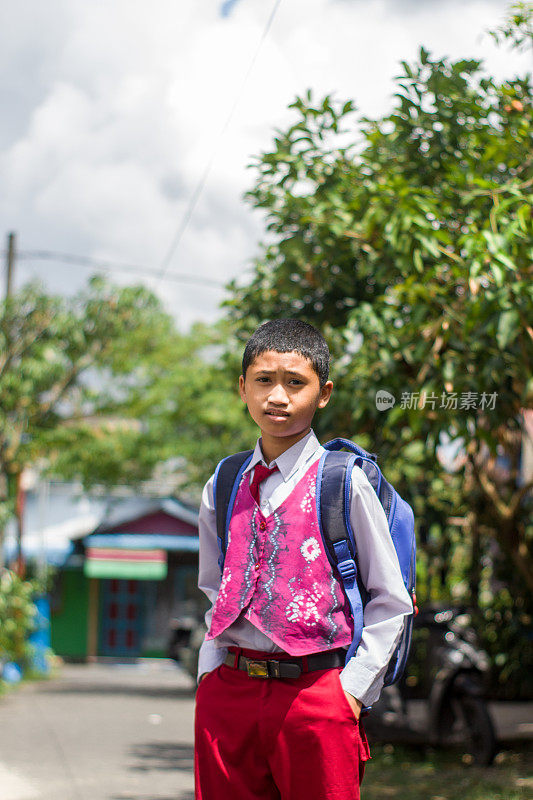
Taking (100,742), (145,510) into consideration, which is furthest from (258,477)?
(145,510)

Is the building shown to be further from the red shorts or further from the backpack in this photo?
the red shorts

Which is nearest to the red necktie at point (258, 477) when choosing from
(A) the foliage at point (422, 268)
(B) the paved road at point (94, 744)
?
(A) the foliage at point (422, 268)

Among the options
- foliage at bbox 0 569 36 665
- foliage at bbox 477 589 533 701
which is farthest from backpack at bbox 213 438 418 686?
foliage at bbox 0 569 36 665

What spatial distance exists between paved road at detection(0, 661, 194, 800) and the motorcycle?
1.52 m

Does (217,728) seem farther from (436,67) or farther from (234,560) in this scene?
(436,67)

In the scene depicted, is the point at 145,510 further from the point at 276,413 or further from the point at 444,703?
the point at 276,413

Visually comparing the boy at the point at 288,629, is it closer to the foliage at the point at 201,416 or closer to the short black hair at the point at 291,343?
the short black hair at the point at 291,343

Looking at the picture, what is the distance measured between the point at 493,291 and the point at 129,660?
2345 cm

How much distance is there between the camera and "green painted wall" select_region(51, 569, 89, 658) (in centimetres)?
2625

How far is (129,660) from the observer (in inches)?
1033

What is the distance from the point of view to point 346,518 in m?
2.47

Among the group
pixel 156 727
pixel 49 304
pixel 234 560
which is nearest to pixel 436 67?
pixel 234 560

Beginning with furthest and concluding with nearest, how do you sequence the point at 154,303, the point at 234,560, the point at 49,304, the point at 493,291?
the point at 154,303 < the point at 49,304 < the point at 493,291 < the point at 234,560

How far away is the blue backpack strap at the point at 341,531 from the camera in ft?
8.02
